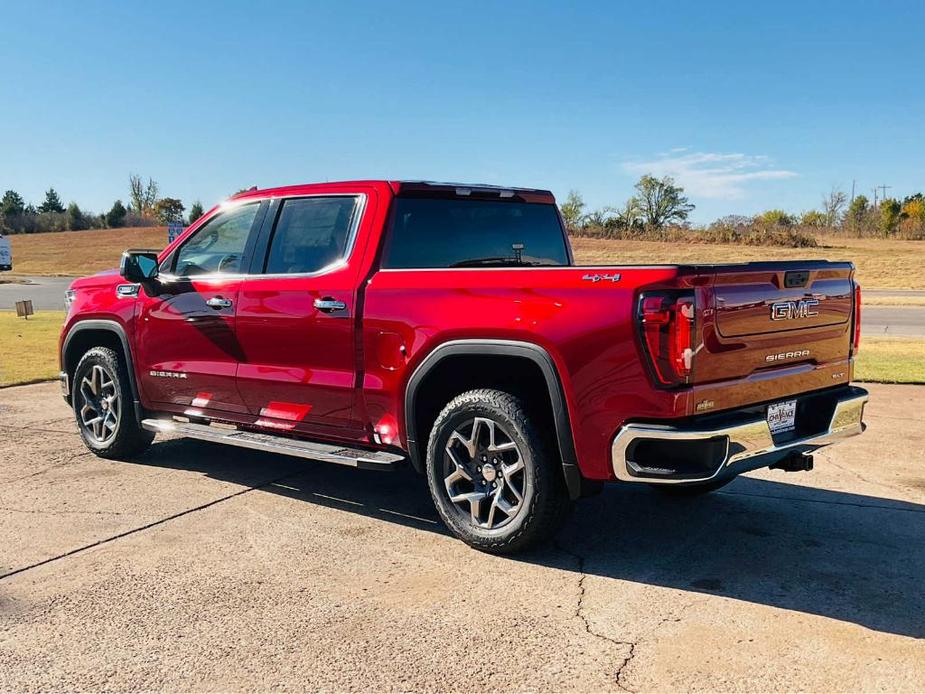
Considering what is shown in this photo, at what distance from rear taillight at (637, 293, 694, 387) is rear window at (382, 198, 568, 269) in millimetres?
1677

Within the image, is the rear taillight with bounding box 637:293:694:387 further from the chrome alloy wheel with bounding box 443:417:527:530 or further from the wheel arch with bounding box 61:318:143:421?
the wheel arch with bounding box 61:318:143:421

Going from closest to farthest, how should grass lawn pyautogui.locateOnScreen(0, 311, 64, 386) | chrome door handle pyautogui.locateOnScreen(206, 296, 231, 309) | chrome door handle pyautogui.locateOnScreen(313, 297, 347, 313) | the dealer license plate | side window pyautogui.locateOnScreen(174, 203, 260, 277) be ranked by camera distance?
the dealer license plate, chrome door handle pyautogui.locateOnScreen(313, 297, 347, 313), chrome door handle pyautogui.locateOnScreen(206, 296, 231, 309), side window pyautogui.locateOnScreen(174, 203, 260, 277), grass lawn pyautogui.locateOnScreen(0, 311, 64, 386)

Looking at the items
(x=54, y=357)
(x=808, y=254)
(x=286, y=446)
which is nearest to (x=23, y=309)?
(x=54, y=357)

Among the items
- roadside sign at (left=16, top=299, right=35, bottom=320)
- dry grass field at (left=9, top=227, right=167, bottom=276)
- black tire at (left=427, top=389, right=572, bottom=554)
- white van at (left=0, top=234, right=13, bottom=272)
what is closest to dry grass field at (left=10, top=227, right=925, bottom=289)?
dry grass field at (left=9, top=227, right=167, bottom=276)

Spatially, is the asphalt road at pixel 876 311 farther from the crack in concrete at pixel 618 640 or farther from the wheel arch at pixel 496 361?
the crack in concrete at pixel 618 640

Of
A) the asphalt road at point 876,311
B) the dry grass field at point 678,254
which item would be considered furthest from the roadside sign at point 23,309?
the dry grass field at point 678,254

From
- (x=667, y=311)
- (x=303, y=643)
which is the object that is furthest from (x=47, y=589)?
(x=667, y=311)

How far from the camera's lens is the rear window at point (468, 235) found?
16.7 ft

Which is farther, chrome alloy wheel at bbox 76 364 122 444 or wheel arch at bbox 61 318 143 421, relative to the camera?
chrome alloy wheel at bbox 76 364 122 444

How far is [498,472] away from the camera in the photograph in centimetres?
449

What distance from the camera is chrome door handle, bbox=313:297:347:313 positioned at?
498 cm

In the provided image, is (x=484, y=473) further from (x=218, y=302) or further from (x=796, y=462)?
(x=218, y=302)

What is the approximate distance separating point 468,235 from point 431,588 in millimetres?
2209

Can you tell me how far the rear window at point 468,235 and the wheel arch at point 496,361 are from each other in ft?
2.45
